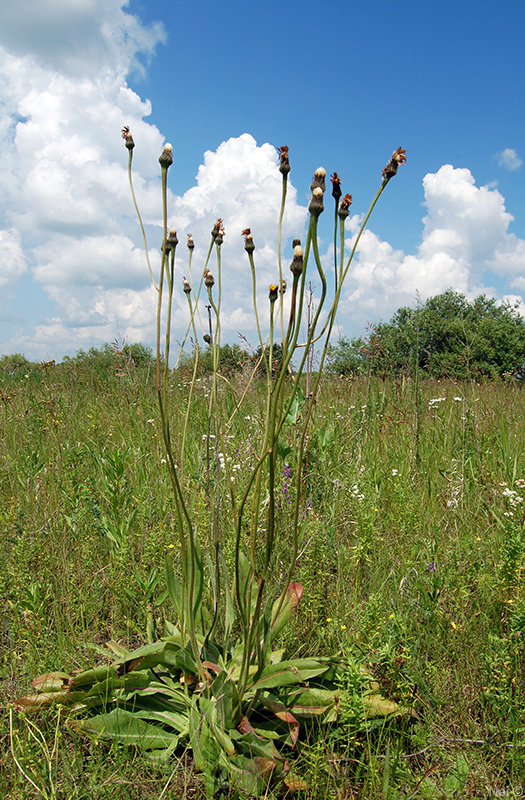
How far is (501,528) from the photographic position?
8.57 feet

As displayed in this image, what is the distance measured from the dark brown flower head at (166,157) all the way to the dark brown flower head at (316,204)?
1.55 ft

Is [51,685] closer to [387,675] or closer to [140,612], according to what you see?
[140,612]

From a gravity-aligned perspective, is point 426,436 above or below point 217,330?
below

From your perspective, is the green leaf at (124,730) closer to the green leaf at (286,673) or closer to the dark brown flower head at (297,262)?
the green leaf at (286,673)

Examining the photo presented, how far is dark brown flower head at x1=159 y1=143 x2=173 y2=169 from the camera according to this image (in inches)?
50.7

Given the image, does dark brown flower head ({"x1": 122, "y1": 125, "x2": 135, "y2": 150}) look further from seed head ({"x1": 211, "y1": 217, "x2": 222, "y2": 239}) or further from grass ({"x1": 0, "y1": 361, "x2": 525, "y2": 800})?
grass ({"x1": 0, "y1": 361, "x2": 525, "y2": 800})

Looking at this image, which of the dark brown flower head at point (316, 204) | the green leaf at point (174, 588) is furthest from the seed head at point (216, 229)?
the green leaf at point (174, 588)

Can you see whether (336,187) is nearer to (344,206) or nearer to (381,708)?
(344,206)

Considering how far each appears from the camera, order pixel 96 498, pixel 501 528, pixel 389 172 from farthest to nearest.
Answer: pixel 96 498, pixel 501 528, pixel 389 172

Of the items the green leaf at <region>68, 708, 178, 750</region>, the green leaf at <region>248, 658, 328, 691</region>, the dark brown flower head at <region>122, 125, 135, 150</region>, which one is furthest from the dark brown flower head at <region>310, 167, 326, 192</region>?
the green leaf at <region>68, 708, 178, 750</region>

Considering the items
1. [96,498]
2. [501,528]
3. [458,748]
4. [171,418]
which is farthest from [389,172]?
[171,418]

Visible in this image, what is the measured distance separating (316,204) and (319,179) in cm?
9

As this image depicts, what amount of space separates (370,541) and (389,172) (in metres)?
1.71

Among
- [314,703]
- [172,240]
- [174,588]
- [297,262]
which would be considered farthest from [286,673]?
[172,240]
